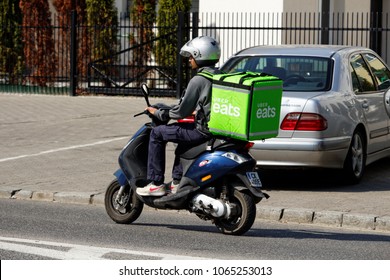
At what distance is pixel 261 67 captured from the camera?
12922 millimetres

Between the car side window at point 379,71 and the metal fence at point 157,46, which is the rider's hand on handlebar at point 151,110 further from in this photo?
the metal fence at point 157,46

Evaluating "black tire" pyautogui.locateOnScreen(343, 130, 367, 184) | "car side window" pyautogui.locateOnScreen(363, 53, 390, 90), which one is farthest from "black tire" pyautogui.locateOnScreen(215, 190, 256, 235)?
"car side window" pyautogui.locateOnScreen(363, 53, 390, 90)

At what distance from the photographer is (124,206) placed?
33.9 feet

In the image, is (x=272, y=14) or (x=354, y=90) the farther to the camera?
(x=272, y=14)

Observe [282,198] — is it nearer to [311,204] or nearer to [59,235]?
[311,204]

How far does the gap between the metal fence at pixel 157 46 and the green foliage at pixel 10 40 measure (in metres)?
0.32

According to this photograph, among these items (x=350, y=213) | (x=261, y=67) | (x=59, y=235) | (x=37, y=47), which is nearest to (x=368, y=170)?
(x=261, y=67)

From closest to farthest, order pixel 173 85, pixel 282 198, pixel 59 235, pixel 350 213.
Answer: pixel 59 235
pixel 350 213
pixel 282 198
pixel 173 85

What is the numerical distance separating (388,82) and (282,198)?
10.2 feet

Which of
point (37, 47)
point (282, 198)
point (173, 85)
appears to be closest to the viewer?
point (282, 198)

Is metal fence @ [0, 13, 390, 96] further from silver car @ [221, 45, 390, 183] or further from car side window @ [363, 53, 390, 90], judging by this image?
silver car @ [221, 45, 390, 183]

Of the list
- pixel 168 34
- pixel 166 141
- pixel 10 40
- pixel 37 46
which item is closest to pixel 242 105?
pixel 166 141

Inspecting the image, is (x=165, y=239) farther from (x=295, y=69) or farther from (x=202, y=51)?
(x=295, y=69)

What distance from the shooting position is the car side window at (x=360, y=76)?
514 inches
